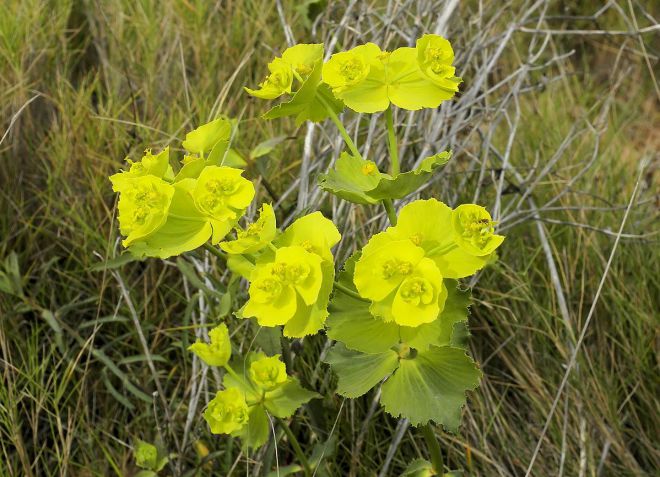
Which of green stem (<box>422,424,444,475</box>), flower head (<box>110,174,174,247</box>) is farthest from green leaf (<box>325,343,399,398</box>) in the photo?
flower head (<box>110,174,174,247</box>)

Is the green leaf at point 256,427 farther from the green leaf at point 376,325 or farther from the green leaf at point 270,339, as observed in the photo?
the green leaf at point 376,325

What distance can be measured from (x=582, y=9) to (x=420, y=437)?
7.32 feet

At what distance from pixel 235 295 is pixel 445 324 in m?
0.59

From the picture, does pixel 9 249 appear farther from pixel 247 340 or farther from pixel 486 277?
pixel 486 277

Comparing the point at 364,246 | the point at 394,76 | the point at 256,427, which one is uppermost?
the point at 394,76

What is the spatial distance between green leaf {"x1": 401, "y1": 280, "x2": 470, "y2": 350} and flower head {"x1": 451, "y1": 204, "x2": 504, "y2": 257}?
8 centimetres

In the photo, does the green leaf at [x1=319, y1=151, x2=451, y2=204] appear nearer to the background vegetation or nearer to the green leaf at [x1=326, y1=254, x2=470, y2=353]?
the green leaf at [x1=326, y1=254, x2=470, y2=353]

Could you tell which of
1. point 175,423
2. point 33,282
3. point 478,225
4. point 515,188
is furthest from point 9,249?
point 478,225

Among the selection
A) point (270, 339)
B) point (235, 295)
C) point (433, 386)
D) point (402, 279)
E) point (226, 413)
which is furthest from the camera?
point (235, 295)

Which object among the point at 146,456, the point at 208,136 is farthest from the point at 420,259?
the point at 146,456

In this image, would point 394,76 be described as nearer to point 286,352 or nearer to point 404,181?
point 404,181

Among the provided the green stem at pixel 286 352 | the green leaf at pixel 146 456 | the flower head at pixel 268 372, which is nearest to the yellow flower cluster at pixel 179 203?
the flower head at pixel 268 372

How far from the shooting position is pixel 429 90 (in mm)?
988

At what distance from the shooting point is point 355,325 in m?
0.95
